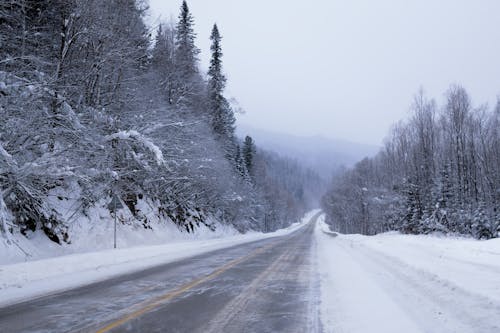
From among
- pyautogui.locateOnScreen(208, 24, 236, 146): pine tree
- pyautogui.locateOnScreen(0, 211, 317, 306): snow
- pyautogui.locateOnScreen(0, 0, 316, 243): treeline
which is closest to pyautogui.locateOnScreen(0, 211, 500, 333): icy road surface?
pyautogui.locateOnScreen(0, 211, 317, 306): snow

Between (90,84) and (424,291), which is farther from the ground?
(90,84)

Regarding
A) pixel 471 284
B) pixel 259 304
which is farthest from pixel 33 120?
pixel 471 284

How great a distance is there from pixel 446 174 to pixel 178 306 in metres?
37.8

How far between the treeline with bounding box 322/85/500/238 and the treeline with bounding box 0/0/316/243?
2401 centimetres

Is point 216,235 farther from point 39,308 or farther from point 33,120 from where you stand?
point 39,308

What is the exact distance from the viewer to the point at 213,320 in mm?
5816

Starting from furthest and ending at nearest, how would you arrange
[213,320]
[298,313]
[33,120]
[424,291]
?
1. [33,120]
2. [424,291]
3. [298,313]
4. [213,320]

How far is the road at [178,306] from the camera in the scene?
548 cm

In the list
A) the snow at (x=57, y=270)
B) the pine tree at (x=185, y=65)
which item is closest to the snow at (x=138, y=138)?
the snow at (x=57, y=270)

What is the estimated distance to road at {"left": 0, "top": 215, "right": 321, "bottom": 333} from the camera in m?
5.48

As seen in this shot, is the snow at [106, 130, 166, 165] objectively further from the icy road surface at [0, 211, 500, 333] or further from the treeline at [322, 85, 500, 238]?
the treeline at [322, 85, 500, 238]

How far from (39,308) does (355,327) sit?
18.1 feet

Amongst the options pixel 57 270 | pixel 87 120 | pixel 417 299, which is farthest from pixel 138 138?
pixel 417 299

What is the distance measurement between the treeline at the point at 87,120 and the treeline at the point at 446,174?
24.0 meters
